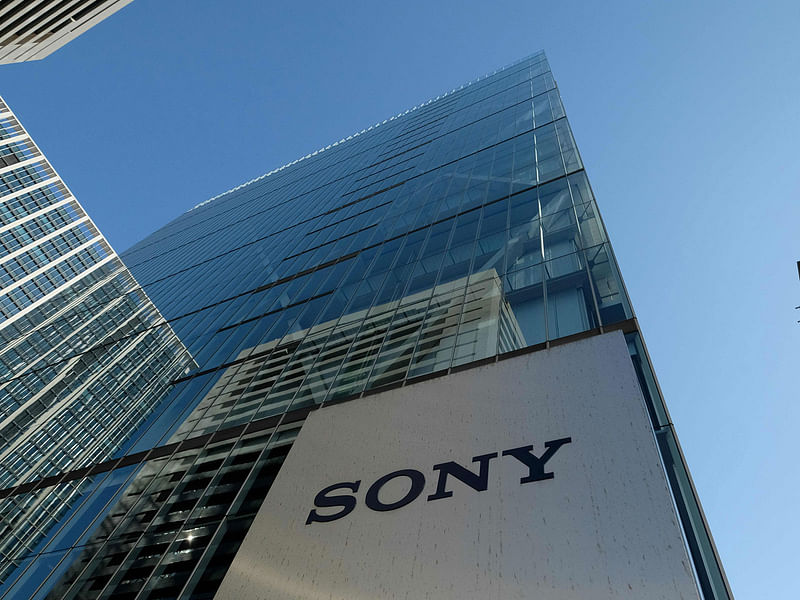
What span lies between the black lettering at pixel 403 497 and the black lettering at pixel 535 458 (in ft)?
3.25

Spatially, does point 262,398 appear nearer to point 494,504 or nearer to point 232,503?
point 232,503

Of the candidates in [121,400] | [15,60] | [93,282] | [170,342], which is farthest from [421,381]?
[93,282]

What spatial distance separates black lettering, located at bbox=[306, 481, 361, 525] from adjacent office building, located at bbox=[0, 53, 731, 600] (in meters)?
0.03

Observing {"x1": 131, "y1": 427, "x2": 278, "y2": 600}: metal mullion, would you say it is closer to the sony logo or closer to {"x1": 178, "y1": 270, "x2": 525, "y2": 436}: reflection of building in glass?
{"x1": 178, "y1": 270, "x2": 525, "y2": 436}: reflection of building in glass

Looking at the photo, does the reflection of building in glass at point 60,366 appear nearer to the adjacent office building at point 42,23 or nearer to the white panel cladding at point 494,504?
the white panel cladding at point 494,504

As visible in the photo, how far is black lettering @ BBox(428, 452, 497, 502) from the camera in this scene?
539 centimetres

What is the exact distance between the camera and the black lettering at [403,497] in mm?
5598

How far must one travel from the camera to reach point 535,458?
5.37m

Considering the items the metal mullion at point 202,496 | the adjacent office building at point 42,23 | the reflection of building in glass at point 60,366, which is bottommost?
the metal mullion at point 202,496

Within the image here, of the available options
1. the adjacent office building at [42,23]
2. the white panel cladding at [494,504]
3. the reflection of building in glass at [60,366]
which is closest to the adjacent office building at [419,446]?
the white panel cladding at [494,504]

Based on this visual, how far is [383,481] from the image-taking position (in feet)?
19.7

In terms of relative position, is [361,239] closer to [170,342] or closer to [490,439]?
[170,342]

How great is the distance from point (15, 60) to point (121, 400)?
1649 centimetres

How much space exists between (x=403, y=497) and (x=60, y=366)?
1543 centimetres
